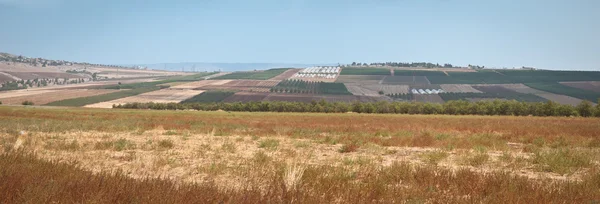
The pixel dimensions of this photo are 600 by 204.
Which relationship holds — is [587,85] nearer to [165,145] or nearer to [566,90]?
[566,90]

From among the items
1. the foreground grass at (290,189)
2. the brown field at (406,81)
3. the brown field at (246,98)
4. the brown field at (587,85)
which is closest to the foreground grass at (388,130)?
the foreground grass at (290,189)

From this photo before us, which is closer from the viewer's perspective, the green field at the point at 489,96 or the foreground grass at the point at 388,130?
the foreground grass at the point at 388,130

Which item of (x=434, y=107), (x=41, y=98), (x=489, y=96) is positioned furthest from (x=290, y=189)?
(x=489, y=96)

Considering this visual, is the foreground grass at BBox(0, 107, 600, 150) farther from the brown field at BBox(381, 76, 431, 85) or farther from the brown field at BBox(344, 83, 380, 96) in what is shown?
the brown field at BBox(381, 76, 431, 85)

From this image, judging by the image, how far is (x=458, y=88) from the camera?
16638cm

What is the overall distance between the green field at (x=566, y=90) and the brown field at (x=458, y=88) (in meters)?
28.0

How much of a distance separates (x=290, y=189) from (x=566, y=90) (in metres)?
179

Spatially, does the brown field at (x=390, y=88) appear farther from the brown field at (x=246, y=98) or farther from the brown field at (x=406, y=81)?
the brown field at (x=246, y=98)

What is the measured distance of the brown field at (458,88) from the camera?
157125 mm

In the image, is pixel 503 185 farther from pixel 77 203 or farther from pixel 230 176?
pixel 77 203

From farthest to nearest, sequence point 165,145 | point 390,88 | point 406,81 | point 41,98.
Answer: point 406,81 → point 390,88 → point 41,98 → point 165,145

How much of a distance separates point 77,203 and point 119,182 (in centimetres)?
120

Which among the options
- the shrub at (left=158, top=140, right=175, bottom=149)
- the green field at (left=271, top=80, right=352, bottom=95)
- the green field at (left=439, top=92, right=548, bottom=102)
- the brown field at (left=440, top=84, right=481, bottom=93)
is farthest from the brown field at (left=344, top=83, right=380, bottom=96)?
the shrub at (left=158, top=140, right=175, bottom=149)

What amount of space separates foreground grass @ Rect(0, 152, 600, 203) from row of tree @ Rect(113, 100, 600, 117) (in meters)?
81.6
